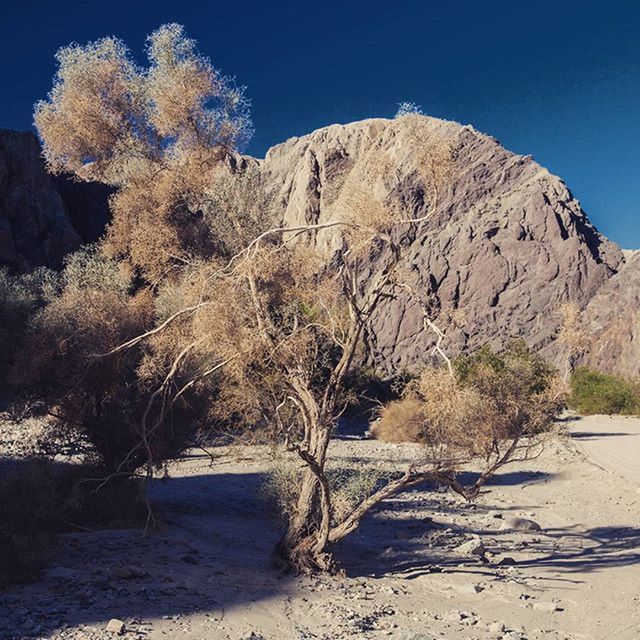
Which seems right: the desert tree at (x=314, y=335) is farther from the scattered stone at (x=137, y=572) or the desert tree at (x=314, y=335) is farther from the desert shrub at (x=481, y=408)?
the scattered stone at (x=137, y=572)

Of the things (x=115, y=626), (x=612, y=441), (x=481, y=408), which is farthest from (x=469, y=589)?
(x=612, y=441)

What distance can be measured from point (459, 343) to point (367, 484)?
4991 centimetres

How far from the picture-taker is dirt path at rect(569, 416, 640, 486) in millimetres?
19047

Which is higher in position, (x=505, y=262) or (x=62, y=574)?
(x=505, y=262)

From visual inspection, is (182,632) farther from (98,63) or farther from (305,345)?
(98,63)

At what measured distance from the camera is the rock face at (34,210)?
27.4 meters

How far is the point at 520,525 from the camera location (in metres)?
11.5

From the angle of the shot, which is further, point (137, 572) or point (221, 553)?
point (221, 553)

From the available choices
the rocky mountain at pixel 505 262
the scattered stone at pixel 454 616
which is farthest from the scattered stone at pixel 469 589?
the rocky mountain at pixel 505 262

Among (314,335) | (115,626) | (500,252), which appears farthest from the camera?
(500,252)

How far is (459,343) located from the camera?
58.1 m

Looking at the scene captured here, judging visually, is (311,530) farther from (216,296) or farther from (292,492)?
(216,296)

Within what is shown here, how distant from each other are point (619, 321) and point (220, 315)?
50.5 meters

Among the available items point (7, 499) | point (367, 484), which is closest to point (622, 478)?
point (367, 484)
